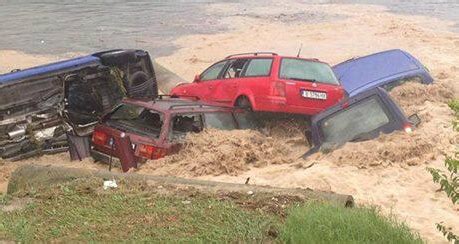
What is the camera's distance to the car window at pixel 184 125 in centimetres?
992

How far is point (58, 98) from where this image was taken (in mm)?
12156

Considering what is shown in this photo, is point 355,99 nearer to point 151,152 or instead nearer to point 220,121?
point 220,121

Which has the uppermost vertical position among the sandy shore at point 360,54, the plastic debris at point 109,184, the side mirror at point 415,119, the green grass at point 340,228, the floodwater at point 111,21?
the green grass at point 340,228

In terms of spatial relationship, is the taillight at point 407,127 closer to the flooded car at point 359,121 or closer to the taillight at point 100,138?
the flooded car at point 359,121

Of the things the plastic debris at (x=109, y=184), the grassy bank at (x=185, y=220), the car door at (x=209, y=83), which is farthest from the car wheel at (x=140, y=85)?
the grassy bank at (x=185, y=220)

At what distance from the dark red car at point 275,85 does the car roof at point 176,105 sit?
1058mm

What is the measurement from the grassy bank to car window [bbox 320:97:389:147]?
13.3ft

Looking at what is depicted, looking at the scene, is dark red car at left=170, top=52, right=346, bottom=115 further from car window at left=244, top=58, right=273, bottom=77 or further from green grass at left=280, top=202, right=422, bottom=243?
green grass at left=280, top=202, right=422, bottom=243

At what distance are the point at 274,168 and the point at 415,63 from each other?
4513mm

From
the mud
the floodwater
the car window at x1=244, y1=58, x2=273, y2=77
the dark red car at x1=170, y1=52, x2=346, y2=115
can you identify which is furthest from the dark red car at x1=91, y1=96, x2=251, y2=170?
the floodwater

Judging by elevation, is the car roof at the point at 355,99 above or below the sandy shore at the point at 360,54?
above

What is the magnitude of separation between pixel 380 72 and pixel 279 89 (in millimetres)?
2179

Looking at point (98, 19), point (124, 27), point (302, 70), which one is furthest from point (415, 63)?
point (98, 19)

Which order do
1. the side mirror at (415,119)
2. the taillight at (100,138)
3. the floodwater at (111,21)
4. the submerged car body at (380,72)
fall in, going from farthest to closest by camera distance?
the floodwater at (111,21), the submerged car body at (380,72), the side mirror at (415,119), the taillight at (100,138)
